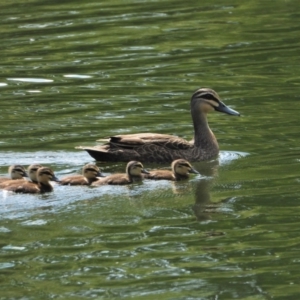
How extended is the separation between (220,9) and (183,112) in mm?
8036

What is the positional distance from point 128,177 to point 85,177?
1.32ft

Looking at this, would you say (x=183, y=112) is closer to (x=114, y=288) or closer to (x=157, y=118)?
(x=157, y=118)

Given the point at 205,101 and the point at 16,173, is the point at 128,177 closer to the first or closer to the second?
the point at 16,173

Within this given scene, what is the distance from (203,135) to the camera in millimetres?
12492

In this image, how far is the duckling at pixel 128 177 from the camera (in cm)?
1080

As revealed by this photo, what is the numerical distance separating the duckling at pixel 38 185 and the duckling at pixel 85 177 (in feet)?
0.67

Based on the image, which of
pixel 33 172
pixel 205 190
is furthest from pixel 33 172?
pixel 205 190

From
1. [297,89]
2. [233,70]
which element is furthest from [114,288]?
[233,70]

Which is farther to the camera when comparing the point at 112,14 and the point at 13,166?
the point at 112,14

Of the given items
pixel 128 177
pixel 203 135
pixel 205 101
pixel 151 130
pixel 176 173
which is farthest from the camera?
pixel 151 130

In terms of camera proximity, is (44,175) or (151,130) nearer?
(44,175)

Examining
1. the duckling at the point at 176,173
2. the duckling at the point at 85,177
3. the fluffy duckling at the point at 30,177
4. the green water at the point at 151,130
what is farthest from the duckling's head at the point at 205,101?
the fluffy duckling at the point at 30,177

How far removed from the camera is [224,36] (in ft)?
62.4

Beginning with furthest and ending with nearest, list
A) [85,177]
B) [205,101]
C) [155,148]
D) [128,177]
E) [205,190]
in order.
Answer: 1. [205,101]
2. [155,148]
3. [128,177]
4. [85,177]
5. [205,190]
